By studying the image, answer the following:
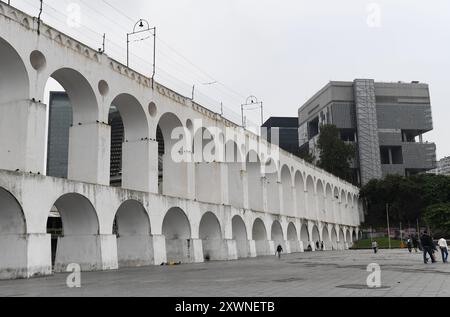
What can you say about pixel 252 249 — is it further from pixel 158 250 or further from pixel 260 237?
pixel 158 250

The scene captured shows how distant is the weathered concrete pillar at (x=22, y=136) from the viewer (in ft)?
62.7

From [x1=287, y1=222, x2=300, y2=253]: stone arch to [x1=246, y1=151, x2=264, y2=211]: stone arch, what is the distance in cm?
643

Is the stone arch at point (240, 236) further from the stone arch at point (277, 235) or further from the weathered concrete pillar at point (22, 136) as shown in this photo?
the weathered concrete pillar at point (22, 136)

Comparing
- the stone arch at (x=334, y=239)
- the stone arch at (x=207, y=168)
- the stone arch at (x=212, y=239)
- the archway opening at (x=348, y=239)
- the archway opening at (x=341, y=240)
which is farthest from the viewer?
the archway opening at (x=348, y=239)

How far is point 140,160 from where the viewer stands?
1070 inches

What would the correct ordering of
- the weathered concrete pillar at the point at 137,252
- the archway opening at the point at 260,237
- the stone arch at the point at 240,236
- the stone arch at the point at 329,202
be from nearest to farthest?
the weathered concrete pillar at the point at 137,252
the stone arch at the point at 240,236
the archway opening at the point at 260,237
the stone arch at the point at 329,202

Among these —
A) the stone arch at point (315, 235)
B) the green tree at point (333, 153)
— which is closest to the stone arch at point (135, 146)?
the stone arch at point (315, 235)

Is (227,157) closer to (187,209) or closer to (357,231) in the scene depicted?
(187,209)

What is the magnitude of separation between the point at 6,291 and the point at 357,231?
65.1 metres

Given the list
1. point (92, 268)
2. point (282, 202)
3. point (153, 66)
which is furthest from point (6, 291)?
point (282, 202)

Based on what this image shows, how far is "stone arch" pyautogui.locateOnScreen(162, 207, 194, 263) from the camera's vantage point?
94.1ft

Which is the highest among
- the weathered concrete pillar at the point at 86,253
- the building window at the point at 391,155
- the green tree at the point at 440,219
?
the building window at the point at 391,155

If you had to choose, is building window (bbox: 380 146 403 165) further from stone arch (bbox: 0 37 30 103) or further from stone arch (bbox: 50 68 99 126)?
stone arch (bbox: 0 37 30 103)

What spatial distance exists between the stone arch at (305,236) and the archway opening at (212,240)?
19.0 metres
